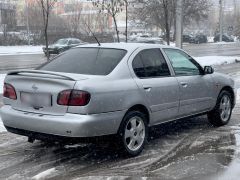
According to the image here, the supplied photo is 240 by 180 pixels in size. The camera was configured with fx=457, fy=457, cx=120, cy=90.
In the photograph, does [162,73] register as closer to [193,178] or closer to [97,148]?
[97,148]

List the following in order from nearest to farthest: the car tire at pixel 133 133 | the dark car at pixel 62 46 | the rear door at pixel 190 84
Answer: the car tire at pixel 133 133, the rear door at pixel 190 84, the dark car at pixel 62 46

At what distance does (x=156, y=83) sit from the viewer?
21.0ft

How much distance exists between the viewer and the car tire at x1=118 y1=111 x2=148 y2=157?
5863 mm

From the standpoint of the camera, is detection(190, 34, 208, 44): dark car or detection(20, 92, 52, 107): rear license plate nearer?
detection(20, 92, 52, 107): rear license plate

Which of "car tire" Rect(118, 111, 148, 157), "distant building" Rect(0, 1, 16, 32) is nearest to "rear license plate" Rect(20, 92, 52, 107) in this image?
"car tire" Rect(118, 111, 148, 157)

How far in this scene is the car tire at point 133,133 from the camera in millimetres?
5863

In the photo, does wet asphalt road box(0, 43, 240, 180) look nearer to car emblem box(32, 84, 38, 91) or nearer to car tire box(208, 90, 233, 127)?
car tire box(208, 90, 233, 127)

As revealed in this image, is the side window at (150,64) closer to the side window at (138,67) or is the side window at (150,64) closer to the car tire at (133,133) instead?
the side window at (138,67)

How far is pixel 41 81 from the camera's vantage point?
5.67 metres

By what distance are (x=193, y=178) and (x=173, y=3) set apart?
56.3 feet

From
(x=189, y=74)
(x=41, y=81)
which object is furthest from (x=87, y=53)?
(x=189, y=74)

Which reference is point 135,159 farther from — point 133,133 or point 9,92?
point 9,92

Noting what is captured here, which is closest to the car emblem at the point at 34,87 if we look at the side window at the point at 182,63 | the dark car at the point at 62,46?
the side window at the point at 182,63

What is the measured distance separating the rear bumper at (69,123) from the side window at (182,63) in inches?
64.0
